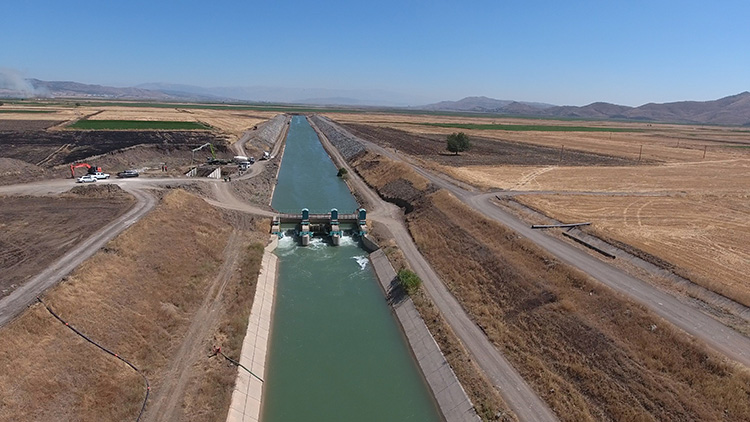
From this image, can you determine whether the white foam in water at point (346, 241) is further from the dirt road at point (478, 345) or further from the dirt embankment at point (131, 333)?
the dirt embankment at point (131, 333)

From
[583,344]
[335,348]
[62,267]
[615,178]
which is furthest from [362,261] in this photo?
[615,178]

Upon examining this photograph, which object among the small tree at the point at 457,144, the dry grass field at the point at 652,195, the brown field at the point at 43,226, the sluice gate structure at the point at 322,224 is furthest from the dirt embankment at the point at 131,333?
the small tree at the point at 457,144

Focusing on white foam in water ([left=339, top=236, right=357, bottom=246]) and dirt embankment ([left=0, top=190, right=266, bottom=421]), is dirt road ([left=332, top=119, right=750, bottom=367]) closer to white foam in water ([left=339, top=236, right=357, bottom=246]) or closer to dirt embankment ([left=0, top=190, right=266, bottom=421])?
white foam in water ([left=339, top=236, right=357, bottom=246])

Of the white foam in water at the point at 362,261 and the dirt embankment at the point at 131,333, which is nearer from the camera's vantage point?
the dirt embankment at the point at 131,333

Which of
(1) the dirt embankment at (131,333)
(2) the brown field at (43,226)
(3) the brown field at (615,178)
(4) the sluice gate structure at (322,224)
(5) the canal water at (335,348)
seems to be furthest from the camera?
(3) the brown field at (615,178)

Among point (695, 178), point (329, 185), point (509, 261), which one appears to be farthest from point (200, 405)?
point (695, 178)
